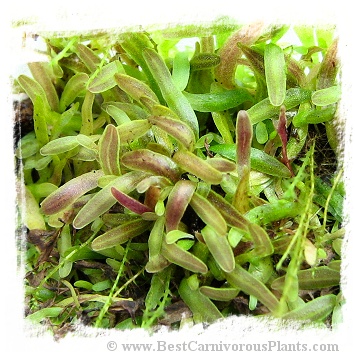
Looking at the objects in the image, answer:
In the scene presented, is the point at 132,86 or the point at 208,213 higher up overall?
the point at 132,86

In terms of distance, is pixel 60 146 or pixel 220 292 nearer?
pixel 220 292

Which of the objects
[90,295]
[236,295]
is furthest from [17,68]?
[236,295]

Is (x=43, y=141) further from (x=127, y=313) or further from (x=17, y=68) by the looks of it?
(x=127, y=313)

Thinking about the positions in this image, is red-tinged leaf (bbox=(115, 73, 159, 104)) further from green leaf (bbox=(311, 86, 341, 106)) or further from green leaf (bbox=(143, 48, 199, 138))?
green leaf (bbox=(311, 86, 341, 106))

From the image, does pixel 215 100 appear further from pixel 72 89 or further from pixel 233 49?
pixel 72 89

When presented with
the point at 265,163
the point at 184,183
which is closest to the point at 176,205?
the point at 184,183

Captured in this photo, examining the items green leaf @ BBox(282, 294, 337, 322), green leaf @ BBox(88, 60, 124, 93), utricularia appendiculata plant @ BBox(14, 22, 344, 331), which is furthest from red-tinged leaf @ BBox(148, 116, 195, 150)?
green leaf @ BBox(282, 294, 337, 322)

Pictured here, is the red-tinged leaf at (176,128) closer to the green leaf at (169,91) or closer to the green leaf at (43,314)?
the green leaf at (169,91)
